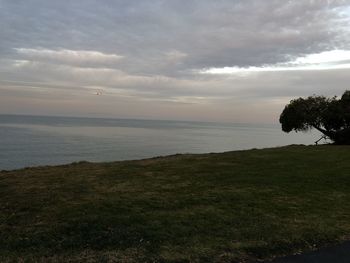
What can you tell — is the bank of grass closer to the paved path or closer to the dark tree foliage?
the paved path

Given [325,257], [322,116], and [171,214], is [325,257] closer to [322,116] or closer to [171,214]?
[171,214]

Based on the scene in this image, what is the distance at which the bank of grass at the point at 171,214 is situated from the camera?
7188mm

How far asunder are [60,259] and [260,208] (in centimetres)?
509

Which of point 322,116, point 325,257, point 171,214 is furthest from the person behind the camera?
point 322,116

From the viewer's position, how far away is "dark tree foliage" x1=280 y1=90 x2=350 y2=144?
3192cm

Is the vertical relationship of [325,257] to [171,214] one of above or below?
below

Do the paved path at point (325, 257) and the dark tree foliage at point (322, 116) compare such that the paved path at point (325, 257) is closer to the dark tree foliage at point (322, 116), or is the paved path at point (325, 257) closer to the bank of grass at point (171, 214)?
the bank of grass at point (171, 214)

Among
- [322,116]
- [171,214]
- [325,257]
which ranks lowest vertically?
[325,257]

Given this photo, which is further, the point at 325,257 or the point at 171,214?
the point at 171,214

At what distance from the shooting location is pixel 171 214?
9.29 metres

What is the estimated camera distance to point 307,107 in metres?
33.2

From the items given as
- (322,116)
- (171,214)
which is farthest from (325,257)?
(322,116)

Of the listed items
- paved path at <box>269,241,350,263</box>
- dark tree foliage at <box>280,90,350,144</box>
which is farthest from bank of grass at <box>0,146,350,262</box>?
dark tree foliage at <box>280,90,350,144</box>

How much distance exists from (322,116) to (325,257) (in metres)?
27.1
